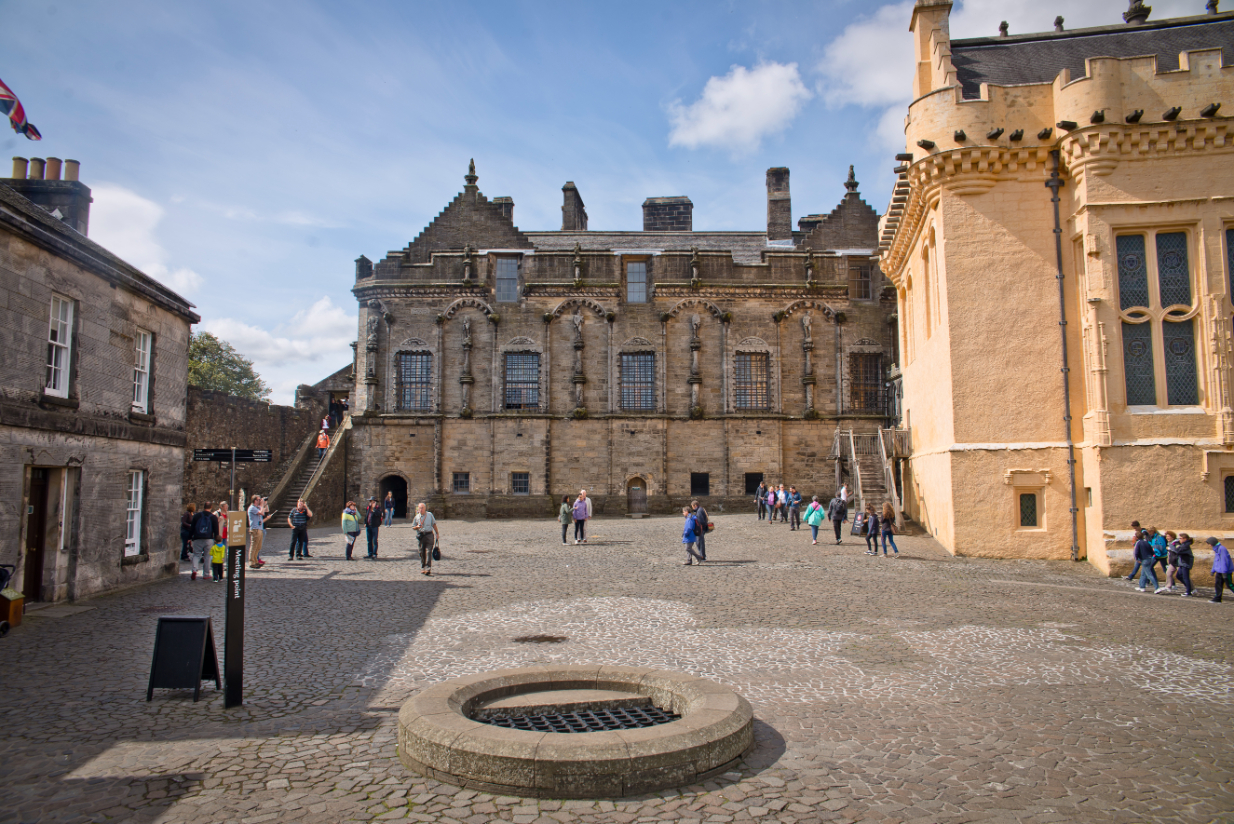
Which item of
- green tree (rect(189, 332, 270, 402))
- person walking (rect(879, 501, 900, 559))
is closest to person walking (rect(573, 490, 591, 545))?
person walking (rect(879, 501, 900, 559))

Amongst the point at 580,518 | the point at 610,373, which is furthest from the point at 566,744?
the point at 610,373

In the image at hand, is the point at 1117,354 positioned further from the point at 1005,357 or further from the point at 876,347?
the point at 876,347

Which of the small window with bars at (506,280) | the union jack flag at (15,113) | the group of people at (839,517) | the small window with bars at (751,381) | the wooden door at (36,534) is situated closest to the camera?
the union jack flag at (15,113)

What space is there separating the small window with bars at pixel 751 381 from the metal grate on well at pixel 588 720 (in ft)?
96.5

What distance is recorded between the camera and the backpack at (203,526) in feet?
51.5

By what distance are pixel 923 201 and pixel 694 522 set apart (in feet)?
33.1

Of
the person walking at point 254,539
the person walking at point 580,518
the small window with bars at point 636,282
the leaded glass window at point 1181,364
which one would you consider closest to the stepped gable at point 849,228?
the small window with bars at point 636,282

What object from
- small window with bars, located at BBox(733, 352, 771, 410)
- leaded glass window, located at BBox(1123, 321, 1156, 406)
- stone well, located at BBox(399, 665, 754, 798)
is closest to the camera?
stone well, located at BBox(399, 665, 754, 798)

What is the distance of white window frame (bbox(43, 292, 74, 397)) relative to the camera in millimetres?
12516

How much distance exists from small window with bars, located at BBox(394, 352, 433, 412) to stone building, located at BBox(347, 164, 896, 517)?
6 cm

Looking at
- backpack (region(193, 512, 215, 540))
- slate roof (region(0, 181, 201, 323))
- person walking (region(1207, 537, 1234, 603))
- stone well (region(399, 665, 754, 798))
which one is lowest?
stone well (region(399, 665, 754, 798))

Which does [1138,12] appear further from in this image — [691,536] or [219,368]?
[219,368]

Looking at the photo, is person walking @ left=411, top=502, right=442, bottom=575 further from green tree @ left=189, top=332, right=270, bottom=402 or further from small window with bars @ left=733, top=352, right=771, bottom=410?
green tree @ left=189, top=332, right=270, bottom=402

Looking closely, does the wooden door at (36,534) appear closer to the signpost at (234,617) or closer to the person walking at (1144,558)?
the signpost at (234,617)
